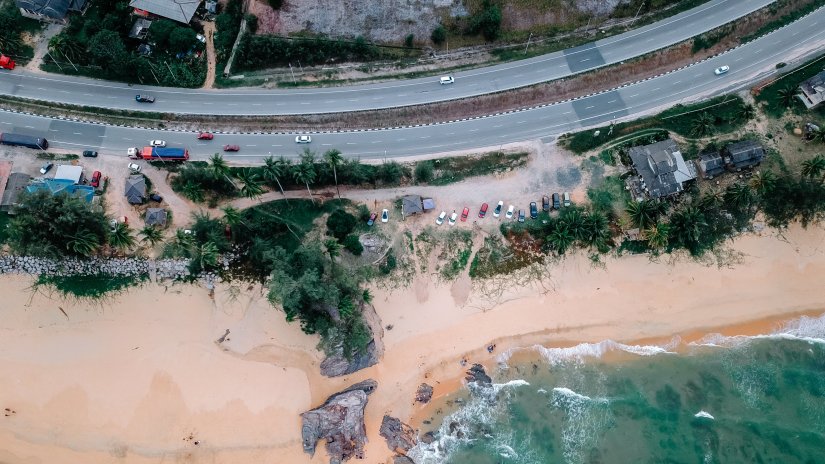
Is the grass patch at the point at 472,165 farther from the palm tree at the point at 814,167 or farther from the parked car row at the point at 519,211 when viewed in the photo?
the palm tree at the point at 814,167

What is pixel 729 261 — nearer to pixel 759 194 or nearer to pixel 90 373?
pixel 759 194

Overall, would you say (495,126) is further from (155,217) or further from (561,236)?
(155,217)

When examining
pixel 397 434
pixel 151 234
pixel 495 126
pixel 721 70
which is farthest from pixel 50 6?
pixel 721 70

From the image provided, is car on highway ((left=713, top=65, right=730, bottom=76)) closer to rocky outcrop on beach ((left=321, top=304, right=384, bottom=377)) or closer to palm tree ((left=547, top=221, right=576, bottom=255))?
palm tree ((left=547, top=221, right=576, bottom=255))

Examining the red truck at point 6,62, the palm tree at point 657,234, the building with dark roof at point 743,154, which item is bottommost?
the palm tree at point 657,234

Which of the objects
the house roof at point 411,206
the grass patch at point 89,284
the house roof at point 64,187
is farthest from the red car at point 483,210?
the house roof at point 64,187

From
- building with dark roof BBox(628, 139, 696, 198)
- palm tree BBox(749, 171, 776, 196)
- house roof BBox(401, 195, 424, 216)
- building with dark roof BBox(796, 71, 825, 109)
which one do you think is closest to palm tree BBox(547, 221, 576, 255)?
building with dark roof BBox(628, 139, 696, 198)
